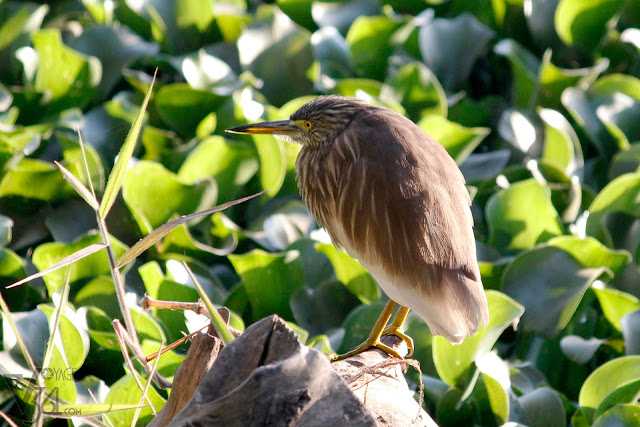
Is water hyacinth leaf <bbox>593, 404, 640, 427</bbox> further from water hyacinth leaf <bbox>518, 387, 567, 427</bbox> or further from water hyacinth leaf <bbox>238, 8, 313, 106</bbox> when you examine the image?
water hyacinth leaf <bbox>238, 8, 313, 106</bbox>

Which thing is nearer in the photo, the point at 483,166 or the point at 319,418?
the point at 319,418

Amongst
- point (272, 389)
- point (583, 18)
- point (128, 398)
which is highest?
point (272, 389)

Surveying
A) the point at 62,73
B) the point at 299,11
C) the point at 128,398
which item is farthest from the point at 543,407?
the point at 299,11

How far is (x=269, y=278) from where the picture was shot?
3.07 metres

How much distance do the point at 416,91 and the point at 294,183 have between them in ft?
2.63

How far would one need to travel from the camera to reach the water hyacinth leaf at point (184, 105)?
12.3ft

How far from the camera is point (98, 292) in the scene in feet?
9.95

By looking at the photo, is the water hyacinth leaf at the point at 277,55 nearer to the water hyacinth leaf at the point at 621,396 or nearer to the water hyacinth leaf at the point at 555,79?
the water hyacinth leaf at the point at 555,79

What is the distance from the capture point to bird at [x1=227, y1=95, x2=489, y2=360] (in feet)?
7.05

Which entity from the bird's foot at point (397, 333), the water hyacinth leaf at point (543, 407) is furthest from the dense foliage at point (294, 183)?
the bird's foot at point (397, 333)

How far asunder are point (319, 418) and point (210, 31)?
3.25m

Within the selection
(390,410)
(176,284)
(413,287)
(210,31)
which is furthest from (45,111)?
(390,410)

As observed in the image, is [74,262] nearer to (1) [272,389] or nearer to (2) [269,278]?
(2) [269,278]

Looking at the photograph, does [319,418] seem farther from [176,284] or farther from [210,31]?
[210,31]
